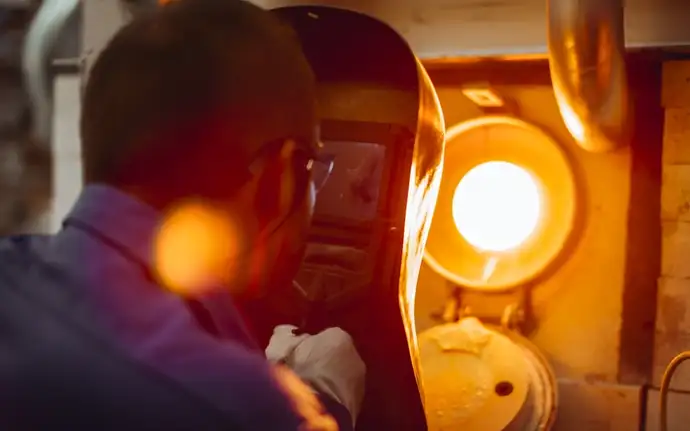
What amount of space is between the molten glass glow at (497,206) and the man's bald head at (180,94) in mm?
567

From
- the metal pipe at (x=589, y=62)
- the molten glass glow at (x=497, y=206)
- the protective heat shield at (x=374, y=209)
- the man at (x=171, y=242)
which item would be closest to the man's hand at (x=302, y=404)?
the man at (x=171, y=242)

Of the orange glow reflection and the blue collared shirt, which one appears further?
the orange glow reflection

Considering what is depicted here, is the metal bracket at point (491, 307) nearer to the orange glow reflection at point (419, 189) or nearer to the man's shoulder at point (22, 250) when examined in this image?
the orange glow reflection at point (419, 189)

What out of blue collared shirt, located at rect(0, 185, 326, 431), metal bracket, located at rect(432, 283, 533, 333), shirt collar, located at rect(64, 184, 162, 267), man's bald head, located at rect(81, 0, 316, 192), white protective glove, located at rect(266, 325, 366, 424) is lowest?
metal bracket, located at rect(432, 283, 533, 333)

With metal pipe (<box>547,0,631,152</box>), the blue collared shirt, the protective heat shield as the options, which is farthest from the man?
metal pipe (<box>547,0,631,152</box>)

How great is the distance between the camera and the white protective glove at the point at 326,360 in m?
0.79

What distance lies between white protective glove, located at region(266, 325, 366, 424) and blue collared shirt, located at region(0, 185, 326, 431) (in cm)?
23

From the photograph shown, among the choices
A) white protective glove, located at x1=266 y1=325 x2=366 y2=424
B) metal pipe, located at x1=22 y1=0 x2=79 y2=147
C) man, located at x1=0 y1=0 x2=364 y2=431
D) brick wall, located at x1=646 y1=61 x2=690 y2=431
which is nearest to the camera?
man, located at x1=0 y1=0 x2=364 y2=431

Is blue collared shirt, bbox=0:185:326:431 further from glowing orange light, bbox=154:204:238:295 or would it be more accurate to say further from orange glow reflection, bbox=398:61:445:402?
orange glow reflection, bbox=398:61:445:402

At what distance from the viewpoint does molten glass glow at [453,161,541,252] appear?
1131mm

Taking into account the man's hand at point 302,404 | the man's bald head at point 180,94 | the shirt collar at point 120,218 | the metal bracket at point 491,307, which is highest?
the man's bald head at point 180,94

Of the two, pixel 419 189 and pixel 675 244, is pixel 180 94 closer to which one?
pixel 419 189

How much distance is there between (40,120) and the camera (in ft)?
4.09

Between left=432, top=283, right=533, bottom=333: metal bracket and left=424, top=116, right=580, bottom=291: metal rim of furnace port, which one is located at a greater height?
left=424, top=116, right=580, bottom=291: metal rim of furnace port
